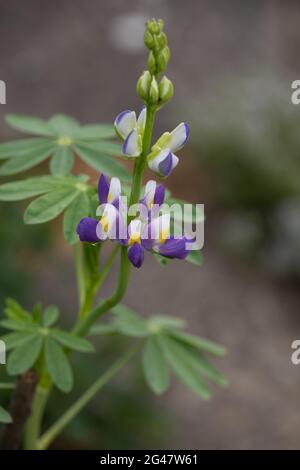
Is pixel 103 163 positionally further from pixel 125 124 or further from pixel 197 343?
pixel 197 343

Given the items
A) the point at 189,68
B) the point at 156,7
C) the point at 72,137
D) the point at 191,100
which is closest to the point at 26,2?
the point at 156,7

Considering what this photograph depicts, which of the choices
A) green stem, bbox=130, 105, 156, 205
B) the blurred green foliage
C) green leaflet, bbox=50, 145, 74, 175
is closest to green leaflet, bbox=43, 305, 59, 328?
green leaflet, bbox=50, 145, 74, 175

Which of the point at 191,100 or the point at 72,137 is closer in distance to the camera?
the point at 72,137

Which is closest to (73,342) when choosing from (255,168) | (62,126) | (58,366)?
(58,366)

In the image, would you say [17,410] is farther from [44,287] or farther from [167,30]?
[167,30]

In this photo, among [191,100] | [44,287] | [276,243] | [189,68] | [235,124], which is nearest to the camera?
[44,287]
